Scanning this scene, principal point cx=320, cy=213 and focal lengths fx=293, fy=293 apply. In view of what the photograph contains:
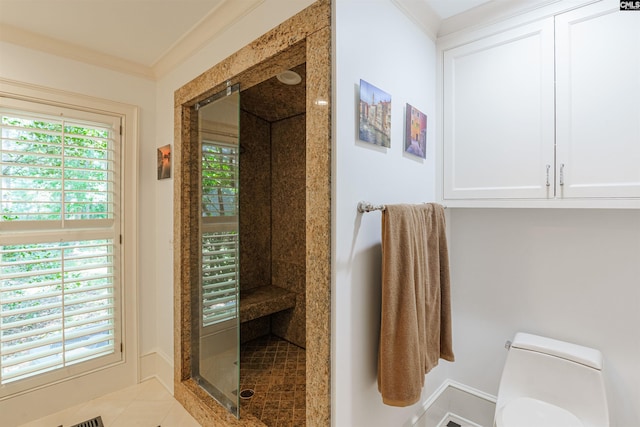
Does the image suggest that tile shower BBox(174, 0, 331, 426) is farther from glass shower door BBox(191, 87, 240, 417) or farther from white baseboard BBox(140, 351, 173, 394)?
white baseboard BBox(140, 351, 173, 394)

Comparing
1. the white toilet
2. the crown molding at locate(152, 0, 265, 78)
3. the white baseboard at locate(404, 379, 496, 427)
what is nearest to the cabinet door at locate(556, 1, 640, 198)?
the white toilet

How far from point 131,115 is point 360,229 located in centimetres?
222

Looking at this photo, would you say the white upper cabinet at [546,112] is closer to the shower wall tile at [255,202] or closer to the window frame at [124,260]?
the shower wall tile at [255,202]

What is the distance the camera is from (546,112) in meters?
1.57

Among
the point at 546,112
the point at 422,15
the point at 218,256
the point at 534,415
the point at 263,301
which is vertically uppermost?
the point at 422,15

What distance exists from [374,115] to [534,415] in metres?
1.74

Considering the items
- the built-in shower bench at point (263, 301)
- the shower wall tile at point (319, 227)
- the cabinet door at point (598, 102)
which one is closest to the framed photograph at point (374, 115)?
the shower wall tile at point (319, 227)

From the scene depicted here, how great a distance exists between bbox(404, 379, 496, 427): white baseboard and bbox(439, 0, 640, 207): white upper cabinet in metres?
1.31

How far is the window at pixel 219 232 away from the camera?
1969mm

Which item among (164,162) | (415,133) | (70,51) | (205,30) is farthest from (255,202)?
(415,133)

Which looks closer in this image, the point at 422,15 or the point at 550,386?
the point at 550,386

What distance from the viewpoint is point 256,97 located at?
2754mm

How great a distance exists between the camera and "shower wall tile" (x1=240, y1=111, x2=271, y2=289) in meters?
3.15

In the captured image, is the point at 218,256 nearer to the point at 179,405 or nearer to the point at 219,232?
the point at 219,232
